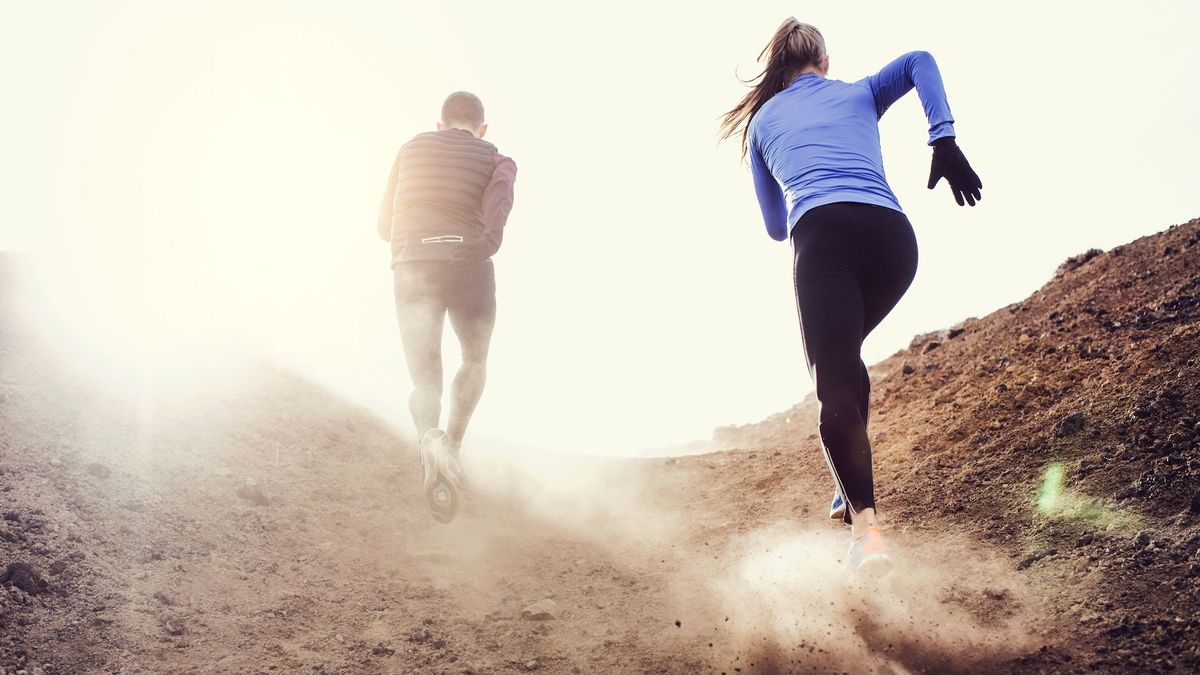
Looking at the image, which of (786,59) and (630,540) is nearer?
(786,59)

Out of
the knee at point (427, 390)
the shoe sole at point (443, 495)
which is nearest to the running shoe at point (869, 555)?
the shoe sole at point (443, 495)

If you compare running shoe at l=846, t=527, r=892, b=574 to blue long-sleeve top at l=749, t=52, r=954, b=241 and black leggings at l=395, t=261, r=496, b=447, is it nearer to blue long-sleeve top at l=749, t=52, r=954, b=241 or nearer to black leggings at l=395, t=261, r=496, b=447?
blue long-sleeve top at l=749, t=52, r=954, b=241

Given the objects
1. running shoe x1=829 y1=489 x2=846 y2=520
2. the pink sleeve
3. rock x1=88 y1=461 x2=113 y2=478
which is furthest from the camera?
the pink sleeve

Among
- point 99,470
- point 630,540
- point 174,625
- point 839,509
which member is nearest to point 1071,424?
point 839,509

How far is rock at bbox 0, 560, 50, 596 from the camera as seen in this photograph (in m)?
2.98

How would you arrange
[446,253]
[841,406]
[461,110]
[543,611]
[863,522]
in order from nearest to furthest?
[863,522] → [841,406] → [543,611] → [446,253] → [461,110]

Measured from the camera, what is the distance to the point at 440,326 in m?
4.91

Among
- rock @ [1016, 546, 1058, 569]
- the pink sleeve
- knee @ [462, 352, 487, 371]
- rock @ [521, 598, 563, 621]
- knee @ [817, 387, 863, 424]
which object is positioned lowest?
rock @ [1016, 546, 1058, 569]

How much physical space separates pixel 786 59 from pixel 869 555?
228 cm

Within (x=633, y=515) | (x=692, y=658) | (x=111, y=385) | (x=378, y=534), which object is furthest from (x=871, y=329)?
(x=111, y=385)

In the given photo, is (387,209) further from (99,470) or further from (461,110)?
(99,470)

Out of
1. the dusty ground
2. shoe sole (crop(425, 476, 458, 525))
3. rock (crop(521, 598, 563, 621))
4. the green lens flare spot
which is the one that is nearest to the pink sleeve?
shoe sole (crop(425, 476, 458, 525))

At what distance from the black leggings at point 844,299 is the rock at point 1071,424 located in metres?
1.53

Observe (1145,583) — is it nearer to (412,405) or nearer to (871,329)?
(871,329)
